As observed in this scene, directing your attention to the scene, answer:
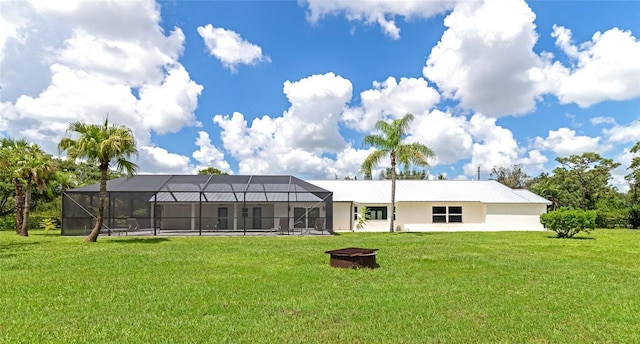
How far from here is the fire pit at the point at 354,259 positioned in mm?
9672

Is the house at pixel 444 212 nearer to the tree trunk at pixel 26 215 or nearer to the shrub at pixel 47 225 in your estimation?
the tree trunk at pixel 26 215

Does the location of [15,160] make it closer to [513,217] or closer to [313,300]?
[313,300]

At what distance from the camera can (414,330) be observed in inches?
204

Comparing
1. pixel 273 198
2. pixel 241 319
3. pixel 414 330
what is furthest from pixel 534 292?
pixel 273 198

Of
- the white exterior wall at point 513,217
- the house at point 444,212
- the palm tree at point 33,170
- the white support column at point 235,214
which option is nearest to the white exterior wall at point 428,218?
the house at point 444,212

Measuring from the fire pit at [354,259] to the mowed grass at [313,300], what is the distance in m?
0.33

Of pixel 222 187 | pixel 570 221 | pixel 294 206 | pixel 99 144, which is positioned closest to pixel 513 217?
pixel 570 221

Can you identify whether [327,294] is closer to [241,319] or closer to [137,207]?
[241,319]

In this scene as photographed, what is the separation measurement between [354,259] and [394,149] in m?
15.8

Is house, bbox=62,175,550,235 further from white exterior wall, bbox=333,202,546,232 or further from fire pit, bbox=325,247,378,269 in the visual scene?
fire pit, bbox=325,247,378,269

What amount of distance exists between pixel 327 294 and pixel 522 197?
25.3 meters

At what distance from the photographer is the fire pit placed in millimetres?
9672

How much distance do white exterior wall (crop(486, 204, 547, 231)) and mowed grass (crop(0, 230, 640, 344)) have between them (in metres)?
16.3

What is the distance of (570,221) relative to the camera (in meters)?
20.3
